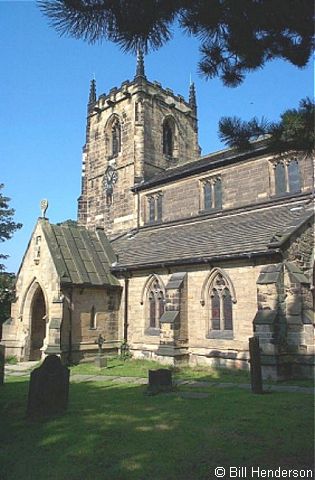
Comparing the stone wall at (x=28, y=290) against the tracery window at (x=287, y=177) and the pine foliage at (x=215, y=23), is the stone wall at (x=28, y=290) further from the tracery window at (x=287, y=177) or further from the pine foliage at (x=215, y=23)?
the pine foliage at (x=215, y=23)

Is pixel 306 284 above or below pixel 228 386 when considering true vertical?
above

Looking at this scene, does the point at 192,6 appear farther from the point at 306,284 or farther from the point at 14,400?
the point at 306,284

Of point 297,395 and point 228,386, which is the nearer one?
point 297,395

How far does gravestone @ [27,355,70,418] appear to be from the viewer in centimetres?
876

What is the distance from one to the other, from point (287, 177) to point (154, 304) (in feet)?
28.3

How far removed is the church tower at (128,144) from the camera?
28.2m

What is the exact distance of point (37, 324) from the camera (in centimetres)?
2033

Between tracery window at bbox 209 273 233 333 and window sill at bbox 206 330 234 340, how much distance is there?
0.29 ft

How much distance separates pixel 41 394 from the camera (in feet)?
29.0

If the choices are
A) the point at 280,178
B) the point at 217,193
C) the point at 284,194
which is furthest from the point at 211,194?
the point at 284,194

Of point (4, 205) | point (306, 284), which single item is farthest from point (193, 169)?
point (4, 205)

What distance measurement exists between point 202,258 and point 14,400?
871 cm

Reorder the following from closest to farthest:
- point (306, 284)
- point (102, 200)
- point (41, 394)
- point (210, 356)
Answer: point (41, 394), point (306, 284), point (210, 356), point (102, 200)

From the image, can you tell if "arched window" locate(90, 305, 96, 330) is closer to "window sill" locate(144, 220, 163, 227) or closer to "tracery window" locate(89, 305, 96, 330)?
"tracery window" locate(89, 305, 96, 330)
